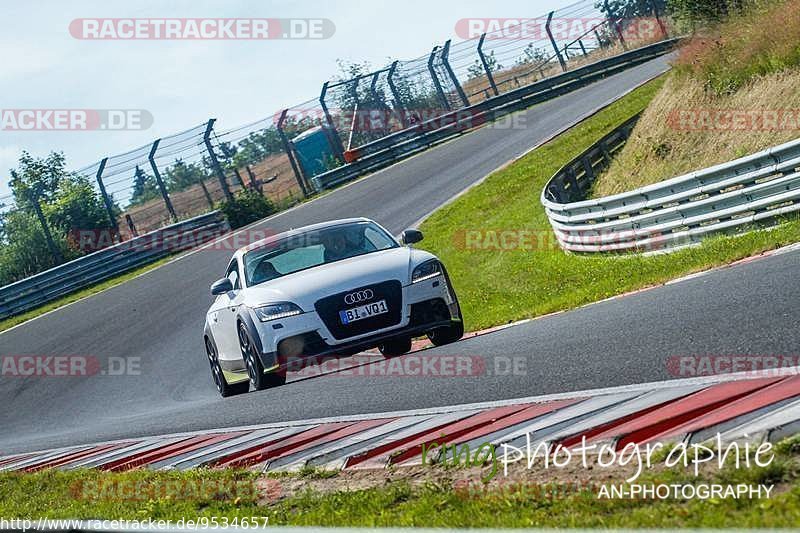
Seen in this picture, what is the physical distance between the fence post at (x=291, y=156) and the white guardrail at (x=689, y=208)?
54.9 ft

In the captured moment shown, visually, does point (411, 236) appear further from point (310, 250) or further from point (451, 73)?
point (451, 73)

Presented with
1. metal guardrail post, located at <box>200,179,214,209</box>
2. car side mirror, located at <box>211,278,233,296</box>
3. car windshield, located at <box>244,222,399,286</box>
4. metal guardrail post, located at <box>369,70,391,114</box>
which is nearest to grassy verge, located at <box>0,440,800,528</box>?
car side mirror, located at <box>211,278,233,296</box>

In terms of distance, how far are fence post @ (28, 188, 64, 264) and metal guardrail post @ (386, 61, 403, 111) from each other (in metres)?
12.8

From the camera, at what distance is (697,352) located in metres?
7.94

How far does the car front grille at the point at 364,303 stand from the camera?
10820mm

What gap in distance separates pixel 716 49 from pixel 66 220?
19667 millimetres

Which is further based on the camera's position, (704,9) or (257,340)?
(704,9)

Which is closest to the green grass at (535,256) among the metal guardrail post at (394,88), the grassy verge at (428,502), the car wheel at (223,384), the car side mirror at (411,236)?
the car side mirror at (411,236)

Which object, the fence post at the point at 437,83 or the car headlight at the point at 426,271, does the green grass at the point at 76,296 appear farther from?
the car headlight at the point at 426,271

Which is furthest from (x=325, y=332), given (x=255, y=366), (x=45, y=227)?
(x=45, y=227)

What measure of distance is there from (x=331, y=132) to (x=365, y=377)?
27047mm

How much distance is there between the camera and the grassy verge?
433 cm

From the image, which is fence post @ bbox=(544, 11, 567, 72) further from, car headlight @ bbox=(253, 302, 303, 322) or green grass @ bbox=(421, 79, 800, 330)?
car headlight @ bbox=(253, 302, 303, 322)

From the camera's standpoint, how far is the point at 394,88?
38781 mm
